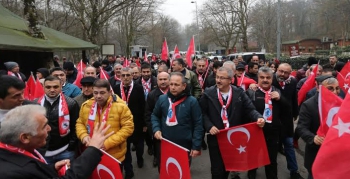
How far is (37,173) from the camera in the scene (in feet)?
7.07

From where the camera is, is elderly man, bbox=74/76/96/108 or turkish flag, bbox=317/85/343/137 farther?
elderly man, bbox=74/76/96/108

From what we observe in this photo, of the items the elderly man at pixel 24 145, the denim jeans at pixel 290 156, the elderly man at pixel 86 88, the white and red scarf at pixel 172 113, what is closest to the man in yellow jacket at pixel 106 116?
the white and red scarf at pixel 172 113

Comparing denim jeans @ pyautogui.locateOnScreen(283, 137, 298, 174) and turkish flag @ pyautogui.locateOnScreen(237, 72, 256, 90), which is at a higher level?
turkish flag @ pyautogui.locateOnScreen(237, 72, 256, 90)

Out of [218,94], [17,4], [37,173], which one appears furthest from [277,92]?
[17,4]

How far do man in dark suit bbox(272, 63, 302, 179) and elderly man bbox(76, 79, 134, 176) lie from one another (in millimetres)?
2522

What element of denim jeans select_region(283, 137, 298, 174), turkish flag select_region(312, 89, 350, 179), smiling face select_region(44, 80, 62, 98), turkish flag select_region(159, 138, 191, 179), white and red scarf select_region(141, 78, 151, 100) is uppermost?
smiling face select_region(44, 80, 62, 98)

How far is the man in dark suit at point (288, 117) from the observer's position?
504cm

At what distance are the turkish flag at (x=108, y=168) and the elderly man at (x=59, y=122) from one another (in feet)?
2.64

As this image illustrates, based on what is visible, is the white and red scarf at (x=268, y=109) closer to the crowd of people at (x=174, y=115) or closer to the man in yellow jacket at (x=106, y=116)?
the crowd of people at (x=174, y=115)

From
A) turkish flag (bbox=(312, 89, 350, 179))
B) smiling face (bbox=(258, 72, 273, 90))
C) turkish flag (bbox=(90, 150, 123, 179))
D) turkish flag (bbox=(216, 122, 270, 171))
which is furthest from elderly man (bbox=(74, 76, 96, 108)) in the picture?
turkish flag (bbox=(312, 89, 350, 179))

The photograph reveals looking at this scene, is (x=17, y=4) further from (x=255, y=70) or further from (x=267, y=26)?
(x=267, y=26)

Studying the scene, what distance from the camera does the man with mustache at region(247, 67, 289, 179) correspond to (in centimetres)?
461

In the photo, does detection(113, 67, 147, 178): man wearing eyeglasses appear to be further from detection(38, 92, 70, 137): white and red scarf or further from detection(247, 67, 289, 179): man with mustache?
detection(247, 67, 289, 179): man with mustache

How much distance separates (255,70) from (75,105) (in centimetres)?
437
